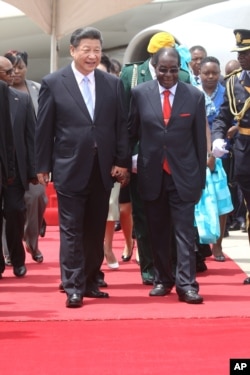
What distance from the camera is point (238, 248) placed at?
1148 centimetres

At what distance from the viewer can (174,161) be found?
7.99 metres

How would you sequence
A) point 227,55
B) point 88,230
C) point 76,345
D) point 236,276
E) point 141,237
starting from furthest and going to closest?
point 227,55
point 236,276
point 141,237
point 88,230
point 76,345

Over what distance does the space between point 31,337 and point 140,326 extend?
0.70 meters

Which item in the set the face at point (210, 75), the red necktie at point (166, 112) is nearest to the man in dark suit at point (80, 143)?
the red necktie at point (166, 112)

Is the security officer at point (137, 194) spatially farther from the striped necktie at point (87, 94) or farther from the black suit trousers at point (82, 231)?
the striped necktie at point (87, 94)

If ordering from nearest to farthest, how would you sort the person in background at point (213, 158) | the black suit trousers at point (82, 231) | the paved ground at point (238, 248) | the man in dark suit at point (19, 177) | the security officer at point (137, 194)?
the black suit trousers at point (82, 231) → the security officer at point (137, 194) → the man in dark suit at point (19, 177) → the person in background at point (213, 158) → the paved ground at point (238, 248)

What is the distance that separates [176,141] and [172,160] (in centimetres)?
13

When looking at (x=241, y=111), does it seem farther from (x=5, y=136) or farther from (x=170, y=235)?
(x=5, y=136)

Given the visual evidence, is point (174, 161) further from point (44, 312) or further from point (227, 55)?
point (227, 55)

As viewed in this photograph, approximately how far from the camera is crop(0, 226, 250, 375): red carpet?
5910 mm

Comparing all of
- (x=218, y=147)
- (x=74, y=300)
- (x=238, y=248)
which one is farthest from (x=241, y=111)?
(x=238, y=248)

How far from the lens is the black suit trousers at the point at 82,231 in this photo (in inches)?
307

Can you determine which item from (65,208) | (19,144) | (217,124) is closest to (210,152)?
(217,124)

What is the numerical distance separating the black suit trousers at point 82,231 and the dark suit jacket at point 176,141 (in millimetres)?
353
